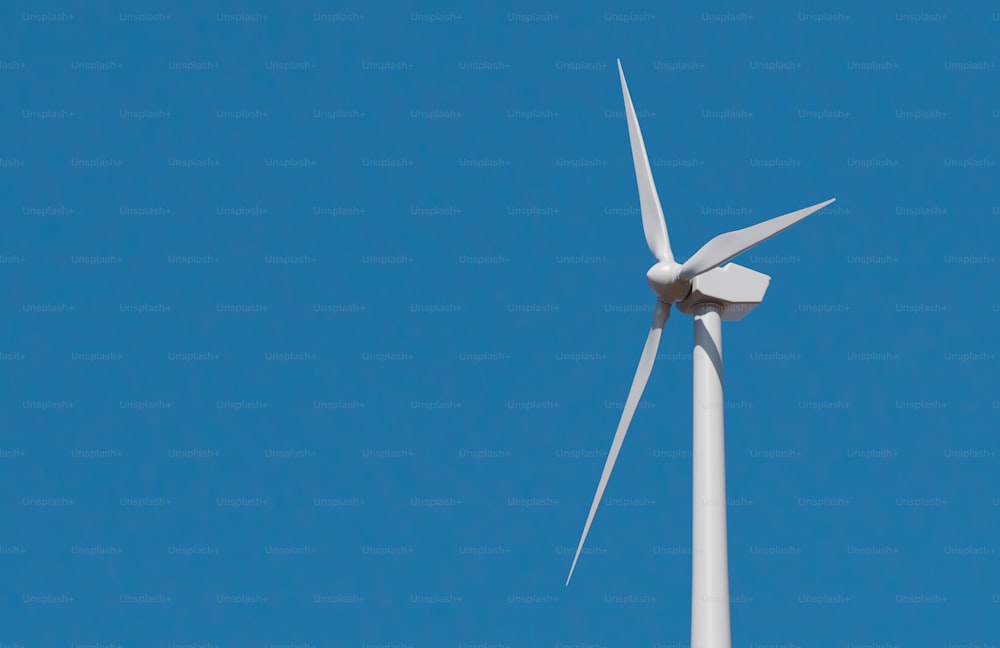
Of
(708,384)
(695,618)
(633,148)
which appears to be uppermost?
(633,148)

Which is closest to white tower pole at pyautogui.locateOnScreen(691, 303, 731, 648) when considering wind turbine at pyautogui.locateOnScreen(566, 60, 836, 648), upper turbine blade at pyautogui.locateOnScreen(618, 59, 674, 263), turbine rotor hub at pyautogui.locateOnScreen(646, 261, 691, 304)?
wind turbine at pyautogui.locateOnScreen(566, 60, 836, 648)

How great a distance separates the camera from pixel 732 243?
1037 inches

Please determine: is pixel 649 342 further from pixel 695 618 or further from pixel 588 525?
pixel 695 618

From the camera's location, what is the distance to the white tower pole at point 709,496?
24406 millimetres

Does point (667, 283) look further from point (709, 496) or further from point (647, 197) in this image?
point (709, 496)

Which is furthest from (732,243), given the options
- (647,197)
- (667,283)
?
(647,197)

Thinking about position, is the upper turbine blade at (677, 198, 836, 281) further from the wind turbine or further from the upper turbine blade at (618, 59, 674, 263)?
the upper turbine blade at (618, 59, 674, 263)

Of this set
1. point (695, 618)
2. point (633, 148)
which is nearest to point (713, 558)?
point (695, 618)

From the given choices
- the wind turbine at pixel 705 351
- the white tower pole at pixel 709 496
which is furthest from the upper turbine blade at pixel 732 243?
the white tower pole at pixel 709 496

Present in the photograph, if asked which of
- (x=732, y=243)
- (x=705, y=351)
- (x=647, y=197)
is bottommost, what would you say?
(x=705, y=351)

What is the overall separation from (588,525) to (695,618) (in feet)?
13.8

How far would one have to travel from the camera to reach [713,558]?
2494 centimetres

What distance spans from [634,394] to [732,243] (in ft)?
13.1

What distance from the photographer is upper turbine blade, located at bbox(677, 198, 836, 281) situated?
83.2 feet
